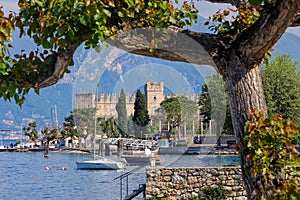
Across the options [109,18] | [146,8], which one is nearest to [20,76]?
[109,18]

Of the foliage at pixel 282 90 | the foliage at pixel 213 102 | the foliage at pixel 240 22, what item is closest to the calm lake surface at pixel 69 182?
the foliage at pixel 282 90

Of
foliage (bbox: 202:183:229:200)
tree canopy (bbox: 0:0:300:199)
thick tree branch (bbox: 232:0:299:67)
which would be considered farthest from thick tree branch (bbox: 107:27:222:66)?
foliage (bbox: 202:183:229:200)

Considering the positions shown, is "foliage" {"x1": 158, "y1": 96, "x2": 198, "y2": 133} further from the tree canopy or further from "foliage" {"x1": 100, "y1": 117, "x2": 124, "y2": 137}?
the tree canopy

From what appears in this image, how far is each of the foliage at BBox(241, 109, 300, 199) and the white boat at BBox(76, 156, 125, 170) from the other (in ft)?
122

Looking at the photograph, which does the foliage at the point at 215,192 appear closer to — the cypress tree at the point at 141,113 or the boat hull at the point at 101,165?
the cypress tree at the point at 141,113

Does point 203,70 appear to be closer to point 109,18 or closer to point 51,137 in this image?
point 109,18

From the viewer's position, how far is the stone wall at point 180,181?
14578 mm

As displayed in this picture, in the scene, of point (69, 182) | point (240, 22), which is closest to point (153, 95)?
point (240, 22)

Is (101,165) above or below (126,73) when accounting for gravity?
below

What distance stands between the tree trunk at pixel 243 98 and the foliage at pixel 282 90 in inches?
1123

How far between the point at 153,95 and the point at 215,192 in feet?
14.2

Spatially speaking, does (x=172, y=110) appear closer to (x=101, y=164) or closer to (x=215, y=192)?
(x=215, y=192)

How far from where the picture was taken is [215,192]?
14.5m

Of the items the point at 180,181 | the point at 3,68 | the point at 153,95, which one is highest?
the point at 153,95
